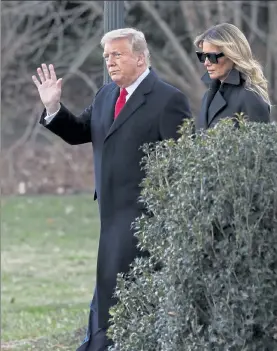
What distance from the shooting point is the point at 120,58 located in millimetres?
5672

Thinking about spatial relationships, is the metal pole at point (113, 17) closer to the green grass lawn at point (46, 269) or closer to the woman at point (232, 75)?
the woman at point (232, 75)

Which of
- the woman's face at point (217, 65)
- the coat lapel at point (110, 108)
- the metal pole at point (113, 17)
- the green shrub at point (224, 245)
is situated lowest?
the green shrub at point (224, 245)

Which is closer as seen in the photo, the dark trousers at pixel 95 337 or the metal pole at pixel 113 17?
the dark trousers at pixel 95 337

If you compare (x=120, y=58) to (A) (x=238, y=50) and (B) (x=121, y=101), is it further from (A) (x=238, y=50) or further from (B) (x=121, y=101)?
(A) (x=238, y=50)

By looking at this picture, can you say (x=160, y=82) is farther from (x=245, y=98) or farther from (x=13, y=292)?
(x=13, y=292)

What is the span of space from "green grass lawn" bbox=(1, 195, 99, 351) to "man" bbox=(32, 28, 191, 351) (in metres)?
1.95

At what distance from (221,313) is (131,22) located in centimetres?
1586

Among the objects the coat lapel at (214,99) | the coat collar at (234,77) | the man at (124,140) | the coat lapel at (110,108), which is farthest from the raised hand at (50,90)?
the coat collar at (234,77)

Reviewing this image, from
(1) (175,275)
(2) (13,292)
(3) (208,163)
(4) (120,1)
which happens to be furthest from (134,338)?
(2) (13,292)

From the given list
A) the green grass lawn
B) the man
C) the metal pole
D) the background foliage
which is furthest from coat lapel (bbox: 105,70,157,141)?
the background foliage

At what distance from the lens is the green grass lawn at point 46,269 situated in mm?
8734

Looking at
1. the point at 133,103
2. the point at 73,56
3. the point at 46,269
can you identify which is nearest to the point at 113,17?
the point at 133,103

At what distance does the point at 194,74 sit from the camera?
67.9 ft

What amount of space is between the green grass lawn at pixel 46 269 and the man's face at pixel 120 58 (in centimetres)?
242
